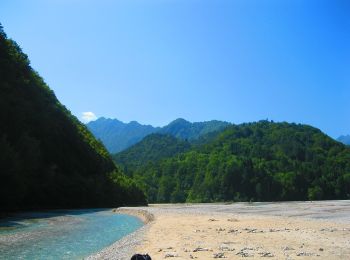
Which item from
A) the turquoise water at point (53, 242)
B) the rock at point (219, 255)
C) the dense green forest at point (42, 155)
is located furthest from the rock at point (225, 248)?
the dense green forest at point (42, 155)

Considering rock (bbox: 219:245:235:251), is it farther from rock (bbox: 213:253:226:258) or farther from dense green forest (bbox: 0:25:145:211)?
dense green forest (bbox: 0:25:145:211)

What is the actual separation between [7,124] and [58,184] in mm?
19161

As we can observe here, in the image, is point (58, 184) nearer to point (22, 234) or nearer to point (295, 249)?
point (22, 234)

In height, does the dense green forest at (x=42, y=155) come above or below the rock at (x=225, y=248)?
above

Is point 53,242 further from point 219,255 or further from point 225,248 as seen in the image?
point 219,255

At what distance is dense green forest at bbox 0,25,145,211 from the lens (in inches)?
2584

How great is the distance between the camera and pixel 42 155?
283 ft

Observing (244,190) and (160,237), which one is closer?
(160,237)

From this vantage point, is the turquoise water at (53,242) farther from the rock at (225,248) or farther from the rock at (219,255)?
the rock at (219,255)

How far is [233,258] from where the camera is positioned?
19156mm

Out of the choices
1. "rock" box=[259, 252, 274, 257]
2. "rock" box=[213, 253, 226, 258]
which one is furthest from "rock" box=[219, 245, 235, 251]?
"rock" box=[259, 252, 274, 257]

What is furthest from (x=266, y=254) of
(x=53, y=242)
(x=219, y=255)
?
(x=53, y=242)

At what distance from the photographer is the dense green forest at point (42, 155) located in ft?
215

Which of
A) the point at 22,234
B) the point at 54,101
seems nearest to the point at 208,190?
the point at 54,101
